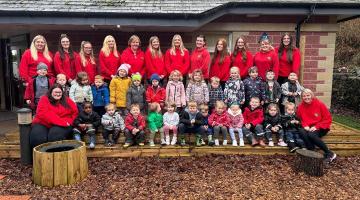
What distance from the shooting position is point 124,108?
5793 mm

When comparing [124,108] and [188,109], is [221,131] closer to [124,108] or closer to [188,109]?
[188,109]

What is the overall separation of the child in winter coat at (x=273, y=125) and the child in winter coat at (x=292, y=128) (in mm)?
89

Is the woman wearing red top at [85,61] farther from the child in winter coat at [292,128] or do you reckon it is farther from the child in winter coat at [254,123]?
the child in winter coat at [292,128]

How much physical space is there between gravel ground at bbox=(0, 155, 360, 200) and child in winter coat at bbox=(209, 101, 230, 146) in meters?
0.42

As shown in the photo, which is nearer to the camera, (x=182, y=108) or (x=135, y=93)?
(x=135, y=93)

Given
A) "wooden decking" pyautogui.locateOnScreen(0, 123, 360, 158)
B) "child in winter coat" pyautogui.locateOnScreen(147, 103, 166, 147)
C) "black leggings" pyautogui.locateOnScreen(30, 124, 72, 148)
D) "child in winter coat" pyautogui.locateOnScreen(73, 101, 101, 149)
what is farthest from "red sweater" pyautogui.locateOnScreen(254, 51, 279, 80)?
"black leggings" pyautogui.locateOnScreen(30, 124, 72, 148)

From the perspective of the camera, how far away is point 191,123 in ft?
17.9

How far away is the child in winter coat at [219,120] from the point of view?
18.0ft

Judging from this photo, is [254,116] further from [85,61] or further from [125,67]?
[85,61]

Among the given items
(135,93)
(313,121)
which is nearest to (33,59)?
(135,93)

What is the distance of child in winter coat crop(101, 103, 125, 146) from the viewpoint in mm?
5312

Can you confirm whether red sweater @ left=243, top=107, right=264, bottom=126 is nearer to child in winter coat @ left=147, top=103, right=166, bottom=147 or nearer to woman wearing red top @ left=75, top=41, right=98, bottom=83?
child in winter coat @ left=147, top=103, right=166, bottom=147

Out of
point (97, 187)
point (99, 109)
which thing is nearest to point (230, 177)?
point (97, 187)

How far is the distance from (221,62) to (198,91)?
0.79 metres
